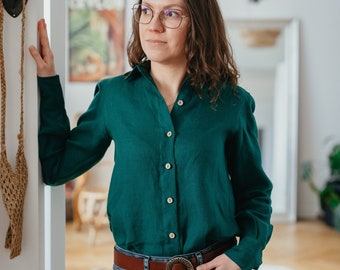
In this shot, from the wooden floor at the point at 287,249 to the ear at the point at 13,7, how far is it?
3178 millimetres

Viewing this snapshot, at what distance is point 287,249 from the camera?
492cm

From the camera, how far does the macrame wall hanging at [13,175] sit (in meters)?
1.19

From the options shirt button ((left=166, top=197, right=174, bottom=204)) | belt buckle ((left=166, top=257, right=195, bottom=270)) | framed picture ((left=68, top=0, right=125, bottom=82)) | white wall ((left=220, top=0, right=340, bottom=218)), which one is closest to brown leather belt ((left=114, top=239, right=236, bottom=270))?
belt buckle ((left=166, top=257, right=195, bottom=270))

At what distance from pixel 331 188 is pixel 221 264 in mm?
4677

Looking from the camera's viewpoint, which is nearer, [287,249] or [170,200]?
[170,200]

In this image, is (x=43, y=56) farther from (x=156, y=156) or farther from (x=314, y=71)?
(x=314, y=71)

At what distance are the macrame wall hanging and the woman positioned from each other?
13cm

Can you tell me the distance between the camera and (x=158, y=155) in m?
1.42

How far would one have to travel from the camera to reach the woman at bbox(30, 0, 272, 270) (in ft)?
4.61

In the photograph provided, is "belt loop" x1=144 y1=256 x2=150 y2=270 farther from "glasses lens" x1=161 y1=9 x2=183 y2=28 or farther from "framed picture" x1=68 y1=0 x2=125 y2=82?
"framed picture" x1=68 y1=0 x2=125 y2=82

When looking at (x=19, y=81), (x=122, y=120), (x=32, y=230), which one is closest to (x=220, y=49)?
(x=122, y=120)

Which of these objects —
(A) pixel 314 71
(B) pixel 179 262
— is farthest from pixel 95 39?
(B) pixel 179 262

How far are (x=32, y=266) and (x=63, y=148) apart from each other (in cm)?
30

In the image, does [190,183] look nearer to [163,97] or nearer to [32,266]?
[163,97]
